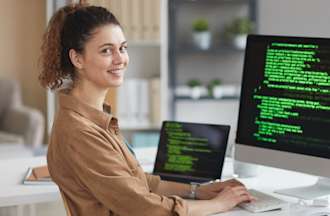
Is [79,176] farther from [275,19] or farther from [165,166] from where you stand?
[275,19]

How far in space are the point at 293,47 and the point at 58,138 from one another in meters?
0.76

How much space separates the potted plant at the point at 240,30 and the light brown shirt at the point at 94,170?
3056 mm

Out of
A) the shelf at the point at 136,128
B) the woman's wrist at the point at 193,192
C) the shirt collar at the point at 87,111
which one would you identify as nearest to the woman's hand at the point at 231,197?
the woman's wrist at the point at 193,192

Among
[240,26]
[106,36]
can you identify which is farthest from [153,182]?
[240,26]

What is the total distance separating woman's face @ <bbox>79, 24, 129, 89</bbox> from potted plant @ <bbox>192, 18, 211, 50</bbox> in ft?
9.65

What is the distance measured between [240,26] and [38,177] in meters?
2.84

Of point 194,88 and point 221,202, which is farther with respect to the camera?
point 194,88

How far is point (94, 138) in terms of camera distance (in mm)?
1905

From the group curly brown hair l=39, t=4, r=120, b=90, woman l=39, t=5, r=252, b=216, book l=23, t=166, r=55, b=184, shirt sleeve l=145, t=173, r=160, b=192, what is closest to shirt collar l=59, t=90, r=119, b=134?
woman l=39, t=5, r=252, b=216

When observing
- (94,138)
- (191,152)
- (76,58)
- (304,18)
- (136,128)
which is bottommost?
(136,128)

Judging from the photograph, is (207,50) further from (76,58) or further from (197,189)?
(76,58)

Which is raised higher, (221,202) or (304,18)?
(304,18)

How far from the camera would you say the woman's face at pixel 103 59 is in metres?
2.02

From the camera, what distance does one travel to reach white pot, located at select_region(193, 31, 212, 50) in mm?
4953
